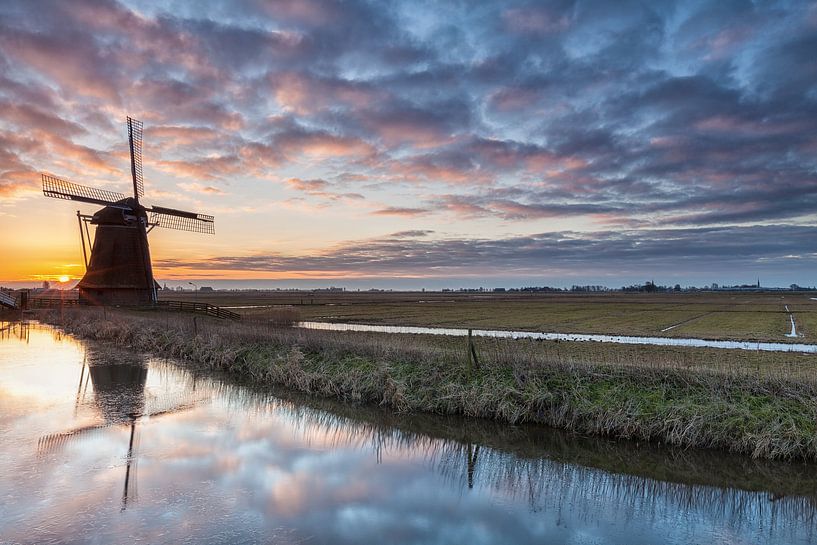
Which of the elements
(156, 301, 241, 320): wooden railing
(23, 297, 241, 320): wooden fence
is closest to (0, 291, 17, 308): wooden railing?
(23, 297, 241, 320): wooden fence

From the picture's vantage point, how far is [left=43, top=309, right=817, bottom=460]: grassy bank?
37.6 feet

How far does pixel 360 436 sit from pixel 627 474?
6.36 meters

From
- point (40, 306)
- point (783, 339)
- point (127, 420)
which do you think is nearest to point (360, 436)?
Answer: point (127, 420)

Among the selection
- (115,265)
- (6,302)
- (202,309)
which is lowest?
(202,309)

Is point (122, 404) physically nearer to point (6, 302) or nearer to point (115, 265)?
point (115, 265)

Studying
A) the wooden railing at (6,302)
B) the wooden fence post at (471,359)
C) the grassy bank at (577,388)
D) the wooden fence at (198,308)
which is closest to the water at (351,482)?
the grassy bank at (577,388)

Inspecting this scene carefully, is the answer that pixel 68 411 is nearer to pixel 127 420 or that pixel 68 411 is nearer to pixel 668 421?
pixel 127 420

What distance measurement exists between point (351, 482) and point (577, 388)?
745 centimetres

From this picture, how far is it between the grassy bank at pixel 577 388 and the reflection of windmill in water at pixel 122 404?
→ 386cm

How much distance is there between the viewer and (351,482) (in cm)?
949

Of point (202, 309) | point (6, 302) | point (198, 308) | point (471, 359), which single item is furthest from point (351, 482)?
point (6, 302)

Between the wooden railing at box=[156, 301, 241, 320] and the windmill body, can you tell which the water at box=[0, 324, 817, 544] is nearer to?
the wooden railing at box=[156, 301, 241, 320]

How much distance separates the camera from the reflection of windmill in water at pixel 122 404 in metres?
10.5

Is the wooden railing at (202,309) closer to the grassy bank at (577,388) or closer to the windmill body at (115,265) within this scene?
the windmill body at (115,265)
